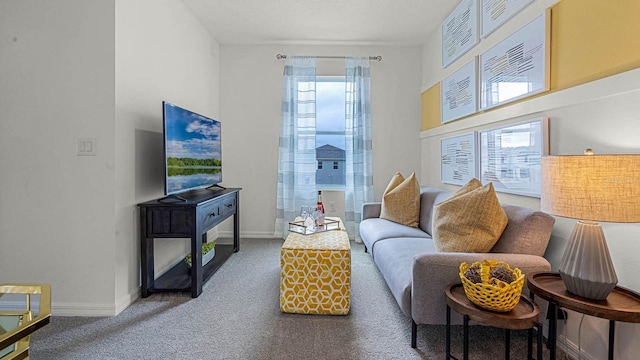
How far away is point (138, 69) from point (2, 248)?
64.3 inches

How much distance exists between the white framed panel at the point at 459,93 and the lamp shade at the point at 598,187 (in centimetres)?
172

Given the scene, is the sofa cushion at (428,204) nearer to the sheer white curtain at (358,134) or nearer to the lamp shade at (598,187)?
the sheer white curtain at (358,134)

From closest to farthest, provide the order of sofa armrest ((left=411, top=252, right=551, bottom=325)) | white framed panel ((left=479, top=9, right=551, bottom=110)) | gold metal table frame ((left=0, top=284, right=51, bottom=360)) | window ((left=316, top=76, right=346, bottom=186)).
Answer: gold metal table frame ((left=0, top=284, right=51, bottom=360)) < sofa armrest ((left=411, top=252, right=551, bottom=325)) < white framed panel ((left=479, top=9, right=551, bottom=110)) < window ((left=316, top=76, right=346, bottom=186))

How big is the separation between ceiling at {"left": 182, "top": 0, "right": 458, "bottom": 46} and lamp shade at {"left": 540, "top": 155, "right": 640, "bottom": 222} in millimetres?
2643

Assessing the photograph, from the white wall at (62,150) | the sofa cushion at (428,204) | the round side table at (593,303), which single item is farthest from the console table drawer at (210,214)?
the round side table at (593,303)

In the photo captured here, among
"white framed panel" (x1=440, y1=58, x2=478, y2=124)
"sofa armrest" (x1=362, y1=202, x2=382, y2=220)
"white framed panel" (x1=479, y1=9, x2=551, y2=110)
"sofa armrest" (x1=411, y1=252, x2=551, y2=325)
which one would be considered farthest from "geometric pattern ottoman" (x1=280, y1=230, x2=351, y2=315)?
"white framed panel" (x1=440, y1=58, x2=478, y2=124)

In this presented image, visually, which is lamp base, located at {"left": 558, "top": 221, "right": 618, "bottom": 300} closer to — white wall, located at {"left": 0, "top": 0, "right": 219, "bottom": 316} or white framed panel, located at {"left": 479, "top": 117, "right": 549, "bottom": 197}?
white framed panel, located at {"left": 479, "top": 117, "right": 549, "bottom": 197}

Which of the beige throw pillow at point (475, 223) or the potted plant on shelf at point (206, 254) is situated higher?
the beige throw pillow at point (475, 223)

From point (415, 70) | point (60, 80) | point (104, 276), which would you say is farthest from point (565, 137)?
point (60, 80)

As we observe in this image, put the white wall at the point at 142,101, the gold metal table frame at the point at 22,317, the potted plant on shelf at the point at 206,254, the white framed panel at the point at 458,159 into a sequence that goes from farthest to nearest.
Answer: the potted plant on shelf at the point at 206,254 → the white framed panel at the point at 458,159 → the white wall at the point at 142,101 → the gold metal table frame at the point at 22,317

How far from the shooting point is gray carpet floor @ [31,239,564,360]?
5.91ft

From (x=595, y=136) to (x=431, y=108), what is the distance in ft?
8.13

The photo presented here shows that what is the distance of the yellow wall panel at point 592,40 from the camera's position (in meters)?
1.47

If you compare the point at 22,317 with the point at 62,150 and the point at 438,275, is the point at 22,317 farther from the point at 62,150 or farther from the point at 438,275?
the point at 438,275
